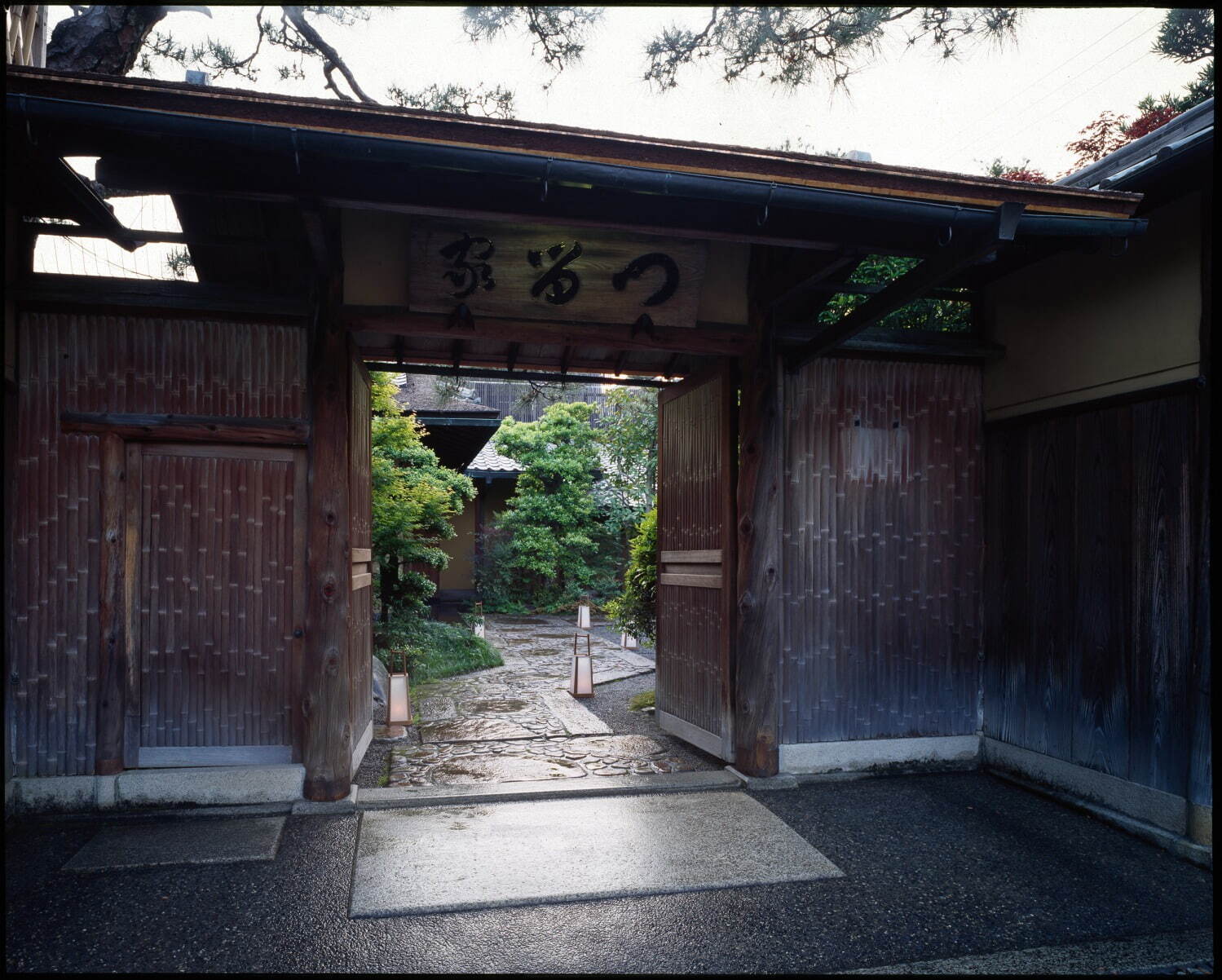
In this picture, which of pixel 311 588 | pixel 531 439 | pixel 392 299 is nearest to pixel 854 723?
pixel 311 588

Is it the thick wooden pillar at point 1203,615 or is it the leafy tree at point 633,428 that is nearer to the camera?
the thick wooden pillar at point 1203,615

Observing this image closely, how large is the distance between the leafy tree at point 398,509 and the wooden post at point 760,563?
468 centimetres

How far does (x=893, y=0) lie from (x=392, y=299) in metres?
3.86

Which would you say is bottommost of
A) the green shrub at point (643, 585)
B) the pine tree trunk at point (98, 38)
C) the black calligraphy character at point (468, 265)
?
the green shrub at point (643, 585)

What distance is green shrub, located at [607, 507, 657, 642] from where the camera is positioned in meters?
9.16

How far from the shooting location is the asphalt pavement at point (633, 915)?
3.74 m

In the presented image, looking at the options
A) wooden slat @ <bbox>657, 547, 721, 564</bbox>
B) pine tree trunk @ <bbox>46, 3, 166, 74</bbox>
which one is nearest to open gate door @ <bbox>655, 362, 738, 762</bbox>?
wooden slat @ <bbox>657, 547, 721, 564</bbox>

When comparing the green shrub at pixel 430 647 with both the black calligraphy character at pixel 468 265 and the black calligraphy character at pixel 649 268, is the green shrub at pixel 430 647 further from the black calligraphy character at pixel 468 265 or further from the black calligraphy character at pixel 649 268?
the black calligraphy character at pixel 649 268

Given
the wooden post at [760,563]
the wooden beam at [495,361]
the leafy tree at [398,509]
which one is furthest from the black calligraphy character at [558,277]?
the leafy tree at [398,509]

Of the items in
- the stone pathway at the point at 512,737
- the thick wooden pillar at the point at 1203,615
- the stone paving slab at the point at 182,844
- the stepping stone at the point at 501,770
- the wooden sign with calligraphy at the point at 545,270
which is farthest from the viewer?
the stone pathway at the point at 512,737

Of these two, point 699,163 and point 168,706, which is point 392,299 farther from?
point 168,706

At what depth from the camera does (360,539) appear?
21.6 ft

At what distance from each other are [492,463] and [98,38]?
604 inches

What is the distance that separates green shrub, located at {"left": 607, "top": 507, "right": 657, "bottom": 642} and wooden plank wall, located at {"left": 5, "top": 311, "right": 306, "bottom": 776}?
501cm
